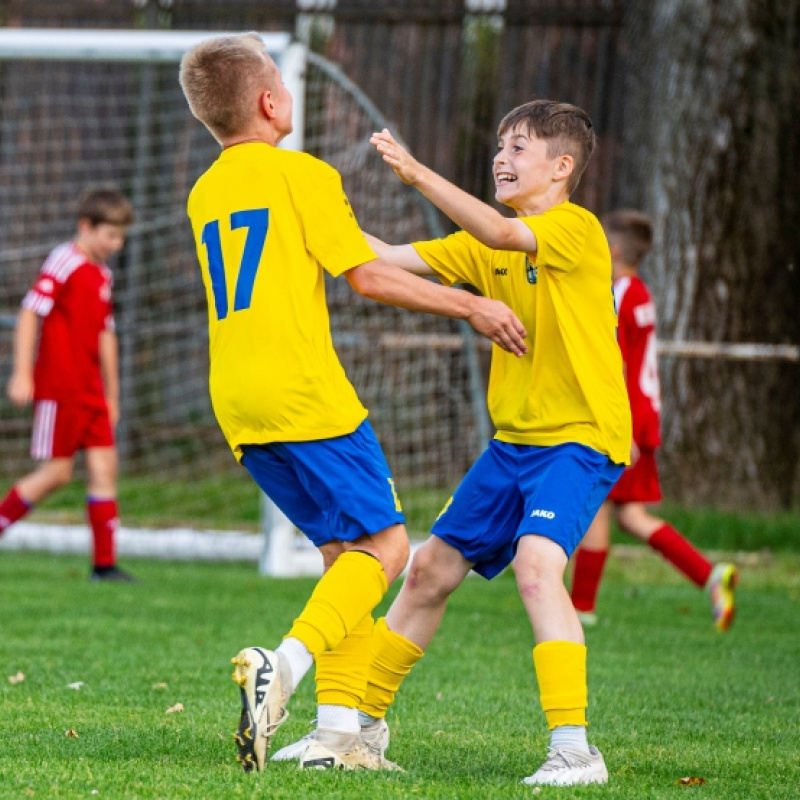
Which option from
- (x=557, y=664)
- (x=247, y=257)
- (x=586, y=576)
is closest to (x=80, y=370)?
(x=586, y=576)

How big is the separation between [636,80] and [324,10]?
7.90 feet

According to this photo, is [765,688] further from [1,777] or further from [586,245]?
[1,777]

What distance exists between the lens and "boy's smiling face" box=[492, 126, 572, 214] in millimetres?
3781

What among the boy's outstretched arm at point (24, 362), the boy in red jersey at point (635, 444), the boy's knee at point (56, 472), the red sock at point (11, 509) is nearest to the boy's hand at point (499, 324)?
the boy in red jersey at point (635, 444)

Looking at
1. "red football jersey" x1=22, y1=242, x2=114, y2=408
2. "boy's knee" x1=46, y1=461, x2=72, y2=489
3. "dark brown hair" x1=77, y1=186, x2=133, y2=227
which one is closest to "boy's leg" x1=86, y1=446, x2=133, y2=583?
"boy's knee" x1=46, y1=461, x2=72, y2=489

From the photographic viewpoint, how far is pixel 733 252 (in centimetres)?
1036

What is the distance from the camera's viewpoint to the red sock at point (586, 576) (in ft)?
21.0

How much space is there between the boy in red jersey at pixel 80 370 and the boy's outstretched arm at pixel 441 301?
4237 mm

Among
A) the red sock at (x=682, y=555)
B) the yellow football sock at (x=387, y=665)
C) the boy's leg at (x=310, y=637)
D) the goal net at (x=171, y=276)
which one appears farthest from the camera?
the goal net at (x=171, y=276)

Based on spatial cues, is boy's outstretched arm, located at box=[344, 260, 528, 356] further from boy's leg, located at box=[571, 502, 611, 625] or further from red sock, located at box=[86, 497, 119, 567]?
red sock, located at box=[86, 497, 119, 567]

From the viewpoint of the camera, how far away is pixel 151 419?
11266 mm

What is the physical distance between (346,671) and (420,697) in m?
1.17

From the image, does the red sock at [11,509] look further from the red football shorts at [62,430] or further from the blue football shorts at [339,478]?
the blue football shorts at [339,478]

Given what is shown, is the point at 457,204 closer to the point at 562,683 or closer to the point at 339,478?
the point at 339,478
